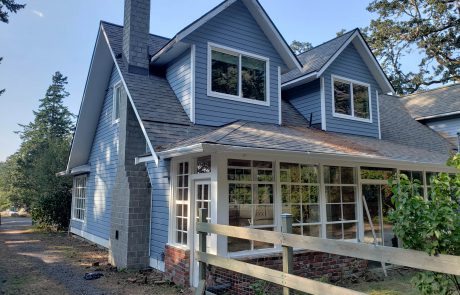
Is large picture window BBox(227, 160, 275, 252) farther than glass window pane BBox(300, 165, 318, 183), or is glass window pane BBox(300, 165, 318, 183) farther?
glass window pane BBox(300, 165, 318, 183)

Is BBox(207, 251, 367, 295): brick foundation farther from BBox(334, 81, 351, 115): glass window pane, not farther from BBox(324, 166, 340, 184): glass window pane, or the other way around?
BBox(334, 81, 351, 115): glass window pane

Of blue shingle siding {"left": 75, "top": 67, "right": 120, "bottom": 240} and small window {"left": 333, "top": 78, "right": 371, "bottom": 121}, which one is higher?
small window {"left": 333, "top": 78, "right": 371, "bottom": 121}

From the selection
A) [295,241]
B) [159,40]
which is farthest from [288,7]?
[295,241]

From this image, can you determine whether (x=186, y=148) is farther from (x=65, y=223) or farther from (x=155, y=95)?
(x=65, y=223)

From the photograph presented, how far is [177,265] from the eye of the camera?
7.71 m

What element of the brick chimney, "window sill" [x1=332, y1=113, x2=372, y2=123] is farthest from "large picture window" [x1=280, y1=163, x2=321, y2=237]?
the brick chimney

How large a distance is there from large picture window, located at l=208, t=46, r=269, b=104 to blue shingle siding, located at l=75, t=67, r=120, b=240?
4.20 m

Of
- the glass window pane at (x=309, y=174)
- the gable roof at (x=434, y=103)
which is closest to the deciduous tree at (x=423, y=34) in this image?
the gable roof at (x=434, y=103)

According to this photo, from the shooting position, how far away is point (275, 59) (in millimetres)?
10844

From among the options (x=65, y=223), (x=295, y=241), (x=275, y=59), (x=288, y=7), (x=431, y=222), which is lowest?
(x=65, y=223)

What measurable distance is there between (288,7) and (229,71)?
5.93m

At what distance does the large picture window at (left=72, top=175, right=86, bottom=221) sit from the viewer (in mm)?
15339

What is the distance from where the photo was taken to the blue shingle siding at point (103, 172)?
12234mm

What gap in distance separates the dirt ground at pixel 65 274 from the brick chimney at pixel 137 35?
18.8ft
